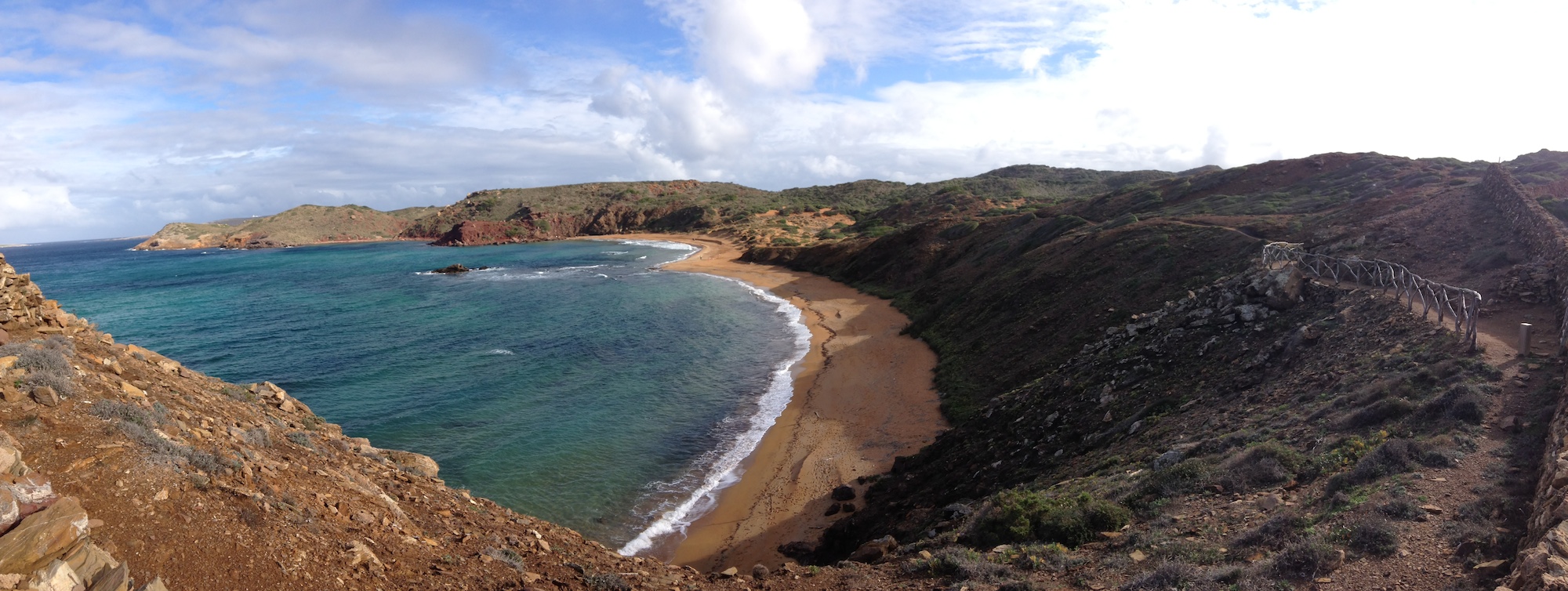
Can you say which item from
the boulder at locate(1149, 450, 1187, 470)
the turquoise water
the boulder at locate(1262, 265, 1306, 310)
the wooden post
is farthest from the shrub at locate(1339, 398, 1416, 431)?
the turquoise water

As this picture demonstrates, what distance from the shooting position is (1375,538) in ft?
24.8

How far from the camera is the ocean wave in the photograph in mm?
17297

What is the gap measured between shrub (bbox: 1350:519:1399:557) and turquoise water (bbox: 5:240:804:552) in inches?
549

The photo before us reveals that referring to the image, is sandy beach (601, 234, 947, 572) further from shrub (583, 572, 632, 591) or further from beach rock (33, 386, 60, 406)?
beach rock (33, 386, 60, 406)

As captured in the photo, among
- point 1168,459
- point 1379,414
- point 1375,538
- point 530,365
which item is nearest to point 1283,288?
point 1379,414

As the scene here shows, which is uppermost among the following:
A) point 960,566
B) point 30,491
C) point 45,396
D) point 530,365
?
point 45,396

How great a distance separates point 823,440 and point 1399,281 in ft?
55.7

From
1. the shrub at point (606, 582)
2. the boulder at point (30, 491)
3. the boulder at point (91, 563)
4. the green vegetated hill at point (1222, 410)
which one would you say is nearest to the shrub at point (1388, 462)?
the green vegetated hill at point (1222, 410)

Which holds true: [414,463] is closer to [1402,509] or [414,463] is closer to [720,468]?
[720,468]

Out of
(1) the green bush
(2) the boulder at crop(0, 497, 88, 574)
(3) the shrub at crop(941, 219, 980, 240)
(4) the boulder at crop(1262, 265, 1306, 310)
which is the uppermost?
(3) the shrub at crop(941, 219, 980, 240)

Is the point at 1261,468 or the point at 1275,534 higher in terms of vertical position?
the point at 1261,468

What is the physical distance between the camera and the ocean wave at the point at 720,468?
56.7 ft

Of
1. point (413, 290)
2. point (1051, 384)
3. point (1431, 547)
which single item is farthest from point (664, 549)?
point (413, 290)

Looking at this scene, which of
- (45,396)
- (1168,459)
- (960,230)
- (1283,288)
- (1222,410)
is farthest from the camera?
(960,230)
